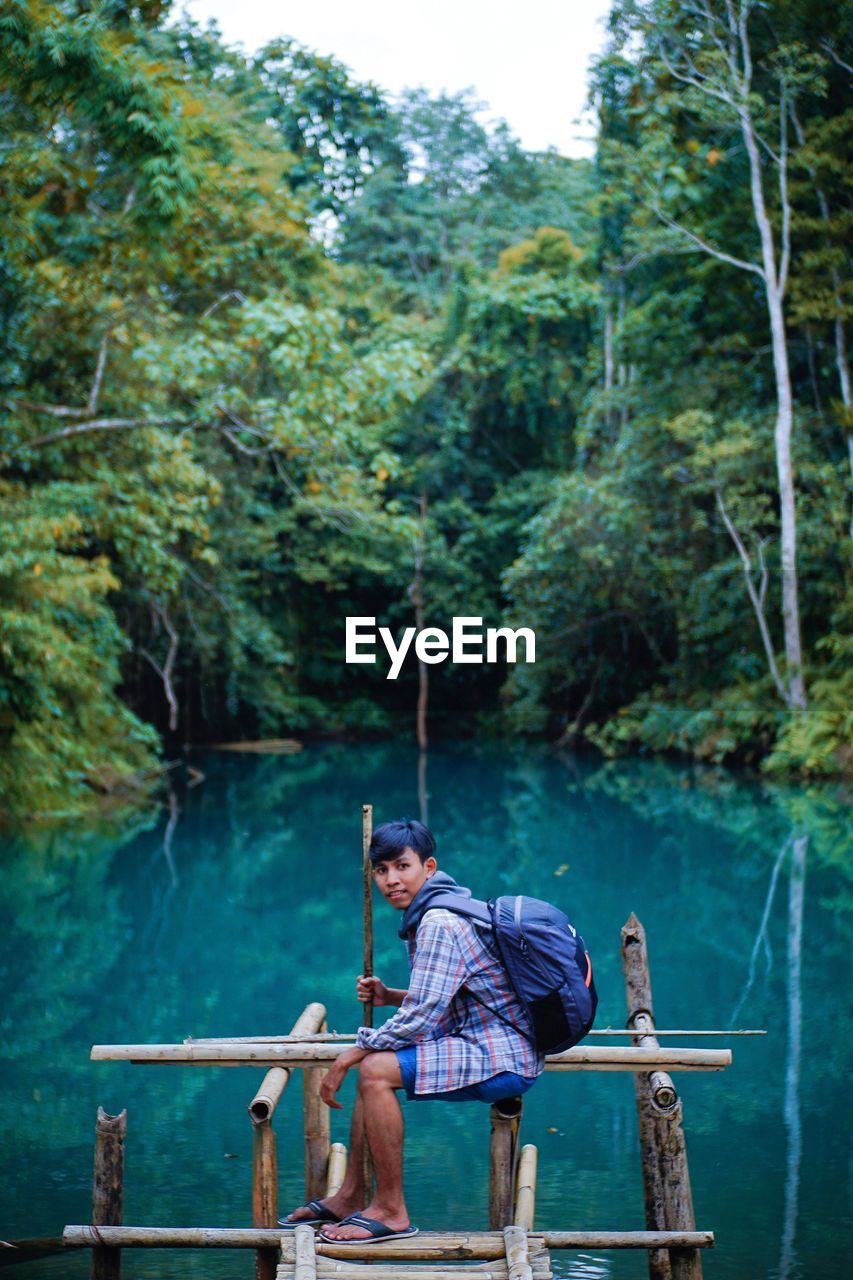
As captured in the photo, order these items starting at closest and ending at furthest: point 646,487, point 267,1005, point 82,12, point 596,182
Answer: point 267,1005
point 82,12
point 646,487
point 596,182

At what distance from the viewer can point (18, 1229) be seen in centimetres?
506

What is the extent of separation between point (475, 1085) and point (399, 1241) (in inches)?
15.8

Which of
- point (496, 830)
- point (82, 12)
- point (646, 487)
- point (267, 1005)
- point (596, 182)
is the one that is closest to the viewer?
point (267, 1005)

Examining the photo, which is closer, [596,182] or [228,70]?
[228,70]

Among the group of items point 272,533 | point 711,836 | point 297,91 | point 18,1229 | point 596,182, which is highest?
point 297,91

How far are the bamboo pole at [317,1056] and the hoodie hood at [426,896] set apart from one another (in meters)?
0.41

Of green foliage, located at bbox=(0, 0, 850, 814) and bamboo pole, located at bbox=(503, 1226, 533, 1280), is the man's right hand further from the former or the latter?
green foliage, located at bbox=(0, 0, 850, 814)

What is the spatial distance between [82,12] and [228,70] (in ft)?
40.7

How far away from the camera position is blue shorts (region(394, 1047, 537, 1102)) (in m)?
3.68

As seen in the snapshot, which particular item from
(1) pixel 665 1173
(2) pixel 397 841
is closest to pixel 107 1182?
(2) pixel 397 841

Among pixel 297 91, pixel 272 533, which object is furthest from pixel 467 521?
pixel 297 91

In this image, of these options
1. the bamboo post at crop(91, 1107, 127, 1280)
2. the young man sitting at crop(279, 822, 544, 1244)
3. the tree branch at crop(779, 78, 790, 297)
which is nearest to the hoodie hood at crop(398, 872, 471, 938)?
the young man sitting at crop(279, 822, 544, 1244)

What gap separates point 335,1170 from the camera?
183 inches

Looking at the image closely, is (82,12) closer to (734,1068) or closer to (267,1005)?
(267,1005)
